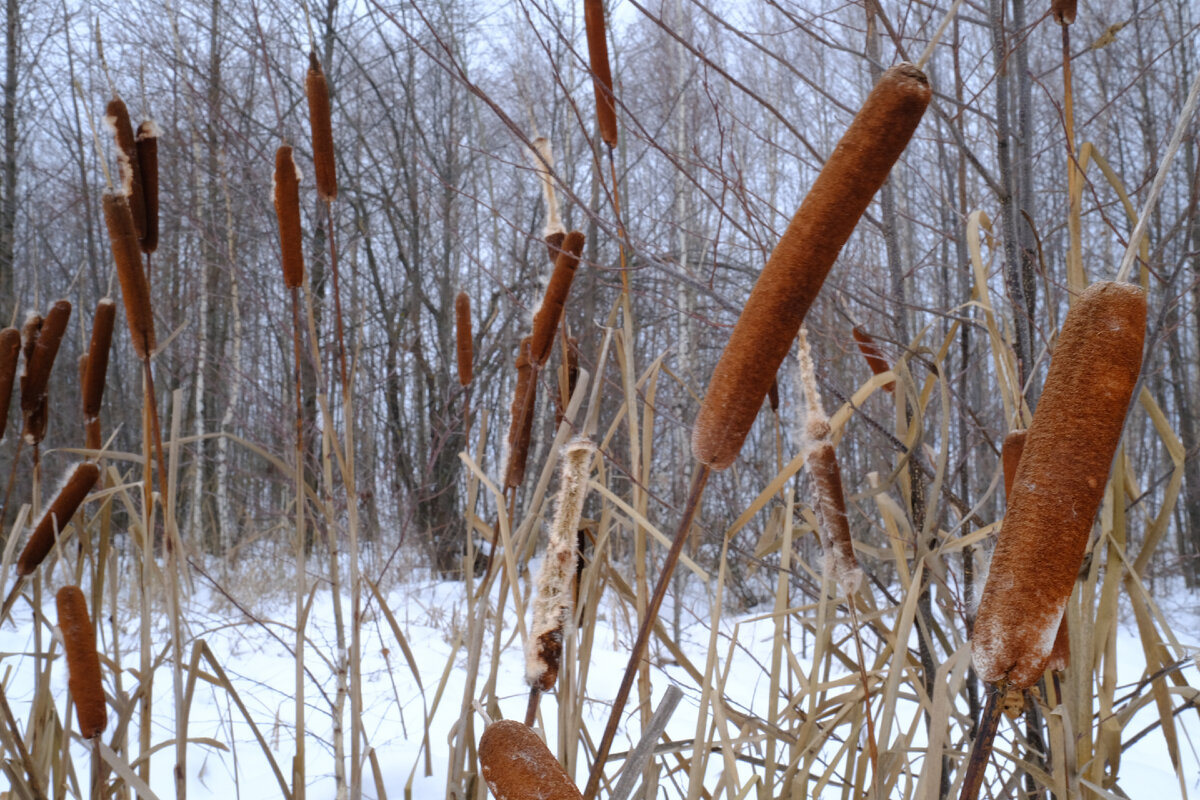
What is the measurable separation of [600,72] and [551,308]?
1.16 feet

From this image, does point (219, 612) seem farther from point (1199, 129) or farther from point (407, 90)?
A: point (1199, 129)

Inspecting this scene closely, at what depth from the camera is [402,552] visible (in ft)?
23.0

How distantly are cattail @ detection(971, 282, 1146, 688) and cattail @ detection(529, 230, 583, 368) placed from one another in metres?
0.45

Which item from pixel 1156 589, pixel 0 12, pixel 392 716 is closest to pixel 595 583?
pixel 392 716

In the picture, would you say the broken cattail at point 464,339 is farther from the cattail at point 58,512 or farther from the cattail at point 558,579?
the cattail at point 558,579

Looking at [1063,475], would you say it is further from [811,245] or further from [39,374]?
[39,374]

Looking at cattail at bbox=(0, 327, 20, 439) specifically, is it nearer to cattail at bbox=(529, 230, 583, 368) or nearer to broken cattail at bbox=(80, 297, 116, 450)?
broken cattail at bbox=(80, 297, 116, 450)

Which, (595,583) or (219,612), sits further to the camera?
(219,612)

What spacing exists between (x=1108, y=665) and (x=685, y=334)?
5.51 meters

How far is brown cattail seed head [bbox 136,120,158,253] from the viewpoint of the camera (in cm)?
87

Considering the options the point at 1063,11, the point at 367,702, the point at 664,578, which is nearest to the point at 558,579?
the point at 664,578

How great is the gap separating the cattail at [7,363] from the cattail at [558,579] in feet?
2.67

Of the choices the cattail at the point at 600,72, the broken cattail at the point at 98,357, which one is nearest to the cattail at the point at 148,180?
the broken cattail at the point at 98,357

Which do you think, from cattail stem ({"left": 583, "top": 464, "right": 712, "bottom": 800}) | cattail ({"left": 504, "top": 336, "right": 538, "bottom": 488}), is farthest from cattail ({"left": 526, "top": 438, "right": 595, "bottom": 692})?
cattail ({"left": 504, "top": 336, "right": 538, "bottom": 488})
